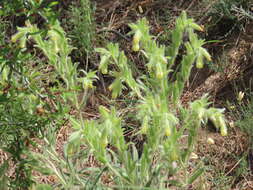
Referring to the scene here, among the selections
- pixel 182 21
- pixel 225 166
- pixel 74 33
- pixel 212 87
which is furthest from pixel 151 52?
pixel 74 33

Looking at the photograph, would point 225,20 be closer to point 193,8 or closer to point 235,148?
point 193,8

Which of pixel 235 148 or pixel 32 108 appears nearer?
pixel 32 108

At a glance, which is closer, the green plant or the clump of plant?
the clump of plant

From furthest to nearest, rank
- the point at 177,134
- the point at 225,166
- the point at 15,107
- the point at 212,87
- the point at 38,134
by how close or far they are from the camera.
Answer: the point at 212,87, the point at 225,166, the point at 38,134, the point at 15,107, the point at 177,134

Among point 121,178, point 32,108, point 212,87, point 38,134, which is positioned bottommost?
point 212,87

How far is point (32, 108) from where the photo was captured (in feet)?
6.63

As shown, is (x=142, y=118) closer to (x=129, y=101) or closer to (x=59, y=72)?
(x=59, y=72)

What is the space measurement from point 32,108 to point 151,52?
0.63 metres

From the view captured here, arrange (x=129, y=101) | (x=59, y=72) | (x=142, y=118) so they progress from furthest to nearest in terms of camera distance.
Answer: (x=129, y=101) < (x=59, y=72) < (x=142, y=118)

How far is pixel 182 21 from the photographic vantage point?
76.2 inches

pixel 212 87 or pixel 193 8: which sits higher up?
pixel 193 8

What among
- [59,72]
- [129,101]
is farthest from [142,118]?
[129,101]

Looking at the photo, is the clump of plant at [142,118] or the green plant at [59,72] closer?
the clump of plant at [142,118]

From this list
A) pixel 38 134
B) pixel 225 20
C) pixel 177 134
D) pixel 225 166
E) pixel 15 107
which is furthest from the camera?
pixel 225 20
